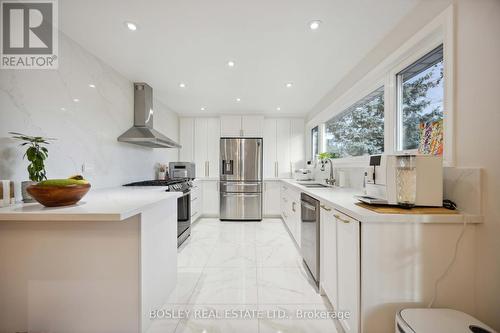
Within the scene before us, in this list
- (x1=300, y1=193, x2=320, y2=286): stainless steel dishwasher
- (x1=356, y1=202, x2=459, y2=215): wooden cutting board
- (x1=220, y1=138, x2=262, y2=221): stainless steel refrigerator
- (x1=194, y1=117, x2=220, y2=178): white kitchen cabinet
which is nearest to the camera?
(x1=356, y1=202, x2=459, y2=215): wooden cutting board

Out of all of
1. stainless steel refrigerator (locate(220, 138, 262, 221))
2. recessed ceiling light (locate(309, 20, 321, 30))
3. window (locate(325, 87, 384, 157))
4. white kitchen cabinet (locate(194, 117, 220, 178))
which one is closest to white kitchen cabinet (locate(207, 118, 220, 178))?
white kitchen cabinet (locate(194, 117, 220, 178))

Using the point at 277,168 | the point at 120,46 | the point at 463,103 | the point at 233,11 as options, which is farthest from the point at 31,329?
the point at 277,168

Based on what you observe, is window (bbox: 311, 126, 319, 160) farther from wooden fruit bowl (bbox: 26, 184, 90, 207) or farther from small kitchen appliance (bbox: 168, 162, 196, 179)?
wooden fruit bowl (bbox: 26, 184, 90, 207)

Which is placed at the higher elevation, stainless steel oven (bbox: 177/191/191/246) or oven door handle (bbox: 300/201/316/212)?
oven door handle (bbox: 300/201/316/212)

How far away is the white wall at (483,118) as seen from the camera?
1.05m

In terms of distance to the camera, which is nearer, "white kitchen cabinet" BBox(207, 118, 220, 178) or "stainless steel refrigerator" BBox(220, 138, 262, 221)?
"stainless steel refrigerator" BBox(220, 138, 262, 221)

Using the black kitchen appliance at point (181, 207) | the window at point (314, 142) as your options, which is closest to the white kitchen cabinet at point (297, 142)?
the window at point (314, 142)

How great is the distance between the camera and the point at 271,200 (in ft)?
14.8

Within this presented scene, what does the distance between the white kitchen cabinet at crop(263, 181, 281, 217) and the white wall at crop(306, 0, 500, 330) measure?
136 inches

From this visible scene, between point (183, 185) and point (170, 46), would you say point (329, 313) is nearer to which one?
point (183, 185)

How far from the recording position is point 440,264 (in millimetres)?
1107

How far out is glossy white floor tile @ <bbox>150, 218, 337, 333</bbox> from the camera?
1.48m

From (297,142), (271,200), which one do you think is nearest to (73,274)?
(271,200)

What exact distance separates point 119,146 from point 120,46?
123 cm
